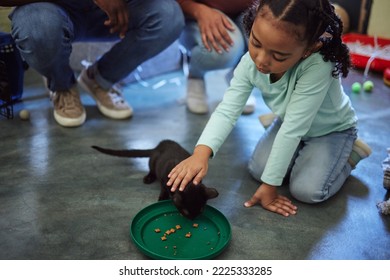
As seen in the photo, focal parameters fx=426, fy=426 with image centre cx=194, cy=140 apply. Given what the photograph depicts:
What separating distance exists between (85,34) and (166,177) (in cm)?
89

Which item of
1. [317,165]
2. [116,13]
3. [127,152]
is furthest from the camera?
[116,13]

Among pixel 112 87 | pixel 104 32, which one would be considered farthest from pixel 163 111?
pixel 104 32

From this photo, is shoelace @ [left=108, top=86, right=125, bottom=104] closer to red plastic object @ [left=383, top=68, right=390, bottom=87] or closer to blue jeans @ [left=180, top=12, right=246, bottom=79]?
blue jeans @ [left=180, top=12, right=246, bottom=79]

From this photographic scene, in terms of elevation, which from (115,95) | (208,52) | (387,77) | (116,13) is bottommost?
(387,77)

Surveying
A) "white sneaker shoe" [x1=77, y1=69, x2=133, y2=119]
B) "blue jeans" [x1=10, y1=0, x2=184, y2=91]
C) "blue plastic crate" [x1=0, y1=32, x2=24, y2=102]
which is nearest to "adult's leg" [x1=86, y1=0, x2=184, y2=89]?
"blue jeans" [x1=10, y1=0, x2=184, y2=91]

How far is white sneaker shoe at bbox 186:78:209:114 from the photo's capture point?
2080mm

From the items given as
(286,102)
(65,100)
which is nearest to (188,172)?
(286,102)

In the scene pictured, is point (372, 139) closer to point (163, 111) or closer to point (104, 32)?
point (163, 111)

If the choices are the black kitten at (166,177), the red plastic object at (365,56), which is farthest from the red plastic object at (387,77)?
the black kitten at (166,177)

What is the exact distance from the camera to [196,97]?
6.93 feet

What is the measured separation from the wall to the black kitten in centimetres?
223

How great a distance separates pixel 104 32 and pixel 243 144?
794 mm

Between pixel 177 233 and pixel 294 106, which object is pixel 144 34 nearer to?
pixel 294 106
